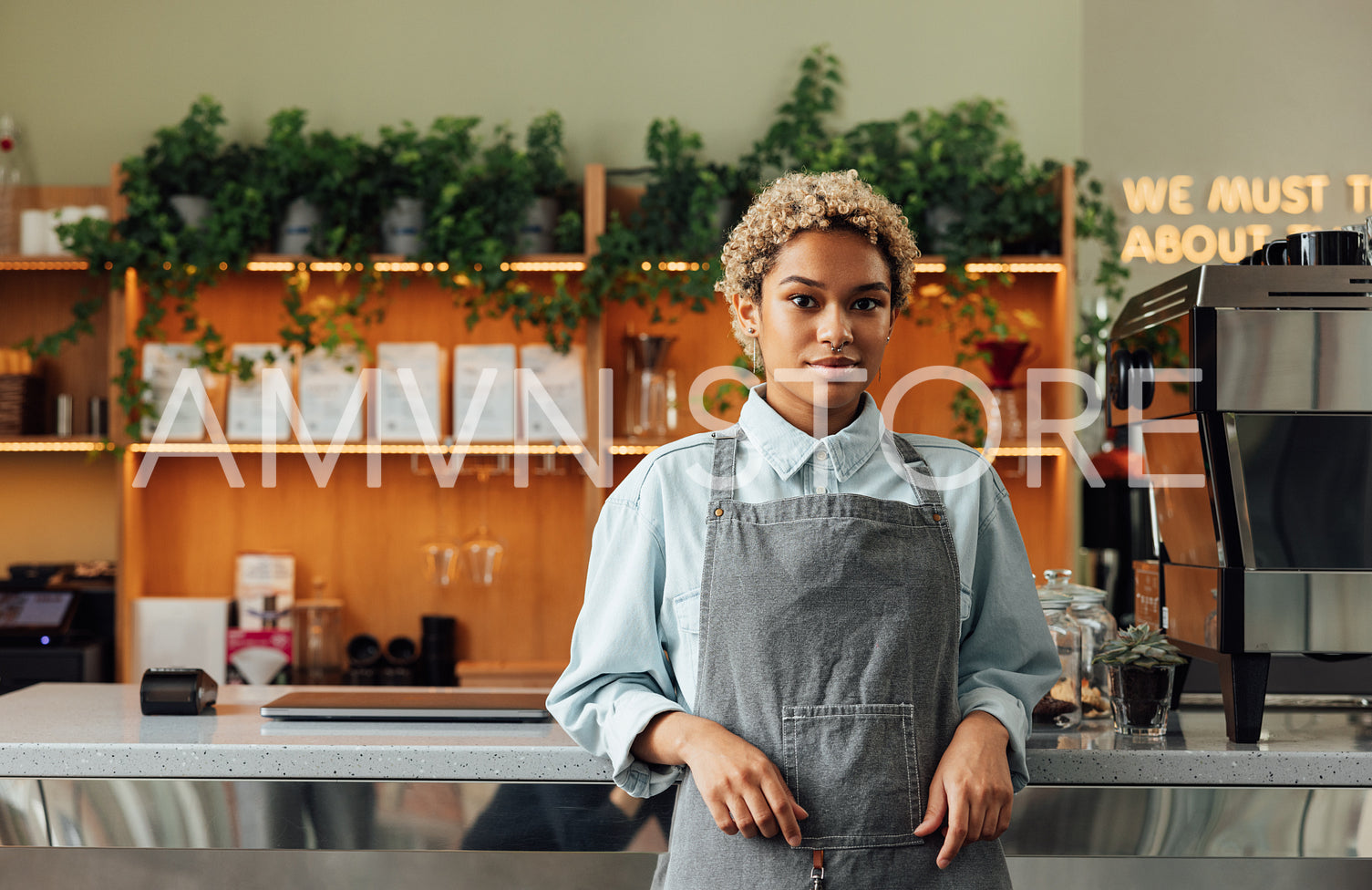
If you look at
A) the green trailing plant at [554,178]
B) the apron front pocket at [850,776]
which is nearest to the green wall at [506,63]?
the green trailing plant at [554,178]

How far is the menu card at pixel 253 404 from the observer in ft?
10.5

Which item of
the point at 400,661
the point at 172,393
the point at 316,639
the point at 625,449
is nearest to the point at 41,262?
the point at 172,393

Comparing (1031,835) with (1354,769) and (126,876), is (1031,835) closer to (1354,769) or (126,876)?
(1354,769)

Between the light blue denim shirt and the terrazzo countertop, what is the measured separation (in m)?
0.24

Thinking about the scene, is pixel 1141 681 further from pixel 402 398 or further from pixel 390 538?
pixel 390 538

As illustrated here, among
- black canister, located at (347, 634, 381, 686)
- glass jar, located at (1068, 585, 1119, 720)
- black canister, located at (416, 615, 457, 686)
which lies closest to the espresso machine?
glass jar, located at (1068, 585, 1119, 720)

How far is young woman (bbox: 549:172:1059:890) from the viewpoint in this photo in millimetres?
1057

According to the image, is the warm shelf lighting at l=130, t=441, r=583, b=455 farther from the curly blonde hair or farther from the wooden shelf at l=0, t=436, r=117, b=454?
the curly blonde hair

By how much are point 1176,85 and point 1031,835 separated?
291cm

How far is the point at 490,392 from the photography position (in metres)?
3.20

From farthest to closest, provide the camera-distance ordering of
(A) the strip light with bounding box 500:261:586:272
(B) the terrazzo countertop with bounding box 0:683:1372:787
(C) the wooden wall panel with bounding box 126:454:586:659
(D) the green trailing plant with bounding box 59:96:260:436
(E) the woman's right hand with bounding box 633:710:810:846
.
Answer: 1. (C) the wooden wall panel with bounding box 126:454:586:659
2. (A) the strip light with bounding box 500:261:586:272
3. (D) the green trailing plant with bounding box 59:96:260:436
4. (B) the terrazzo countertop with bounding box 0:683:1372:787
5. (E) the woman's right hand with bounding box 633:710:810:846

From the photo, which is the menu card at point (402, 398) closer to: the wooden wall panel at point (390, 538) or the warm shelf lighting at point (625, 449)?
the wooden wall panel at point (390, 538)

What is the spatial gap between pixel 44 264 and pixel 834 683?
3.08 metres

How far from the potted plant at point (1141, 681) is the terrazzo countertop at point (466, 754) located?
28 mm
